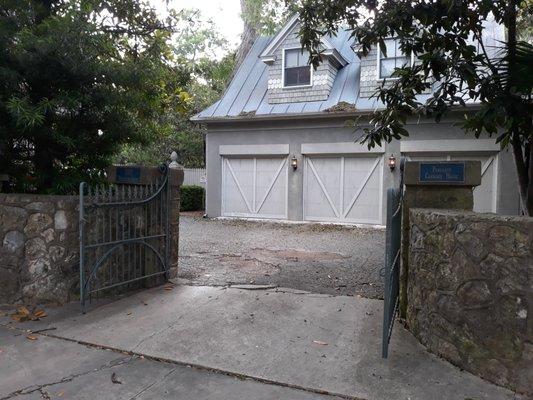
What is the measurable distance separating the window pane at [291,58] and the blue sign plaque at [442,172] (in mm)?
9969

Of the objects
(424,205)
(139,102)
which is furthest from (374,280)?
(139,102)

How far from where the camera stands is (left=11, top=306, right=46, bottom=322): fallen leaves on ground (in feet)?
15.7

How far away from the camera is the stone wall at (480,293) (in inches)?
123

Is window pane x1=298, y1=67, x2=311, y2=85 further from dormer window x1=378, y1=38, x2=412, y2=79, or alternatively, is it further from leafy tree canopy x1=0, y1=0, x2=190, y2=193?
leafy tree canopy x1=0, y1=0, x2=190, y2=193

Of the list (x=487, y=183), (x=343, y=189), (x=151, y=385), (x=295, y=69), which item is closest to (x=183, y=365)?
(x=151, y=385)

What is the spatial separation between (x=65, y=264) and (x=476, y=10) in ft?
17.6

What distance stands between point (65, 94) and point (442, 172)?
4347mm

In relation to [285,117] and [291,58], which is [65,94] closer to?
[285,117]

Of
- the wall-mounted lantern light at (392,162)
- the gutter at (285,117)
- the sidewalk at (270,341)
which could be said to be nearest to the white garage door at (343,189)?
the wall-mounted lantern light at (392,162)

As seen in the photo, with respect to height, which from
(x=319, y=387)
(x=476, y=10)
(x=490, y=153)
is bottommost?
(x=319, y=387)

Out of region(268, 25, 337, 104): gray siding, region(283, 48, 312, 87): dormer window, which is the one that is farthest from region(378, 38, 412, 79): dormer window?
region(283, 48, 312, 87): dormer window

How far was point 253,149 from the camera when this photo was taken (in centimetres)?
1369

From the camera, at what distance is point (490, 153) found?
11344 mm

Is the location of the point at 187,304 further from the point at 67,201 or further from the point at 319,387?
the point at 319,387
